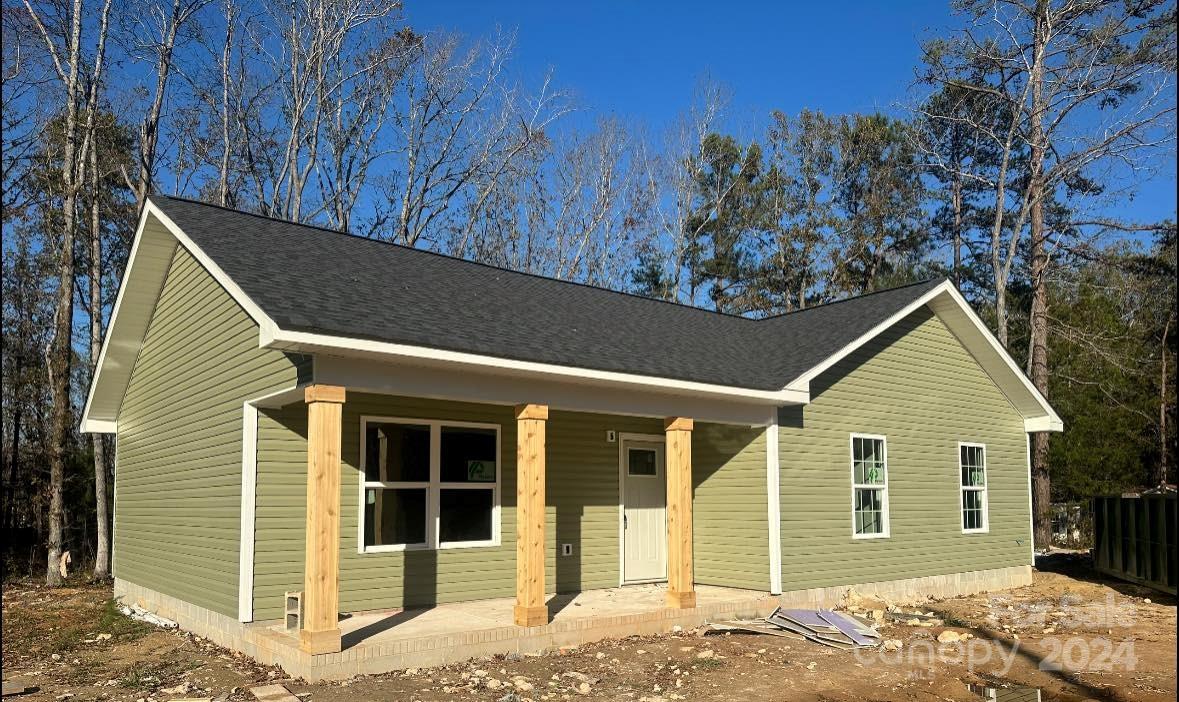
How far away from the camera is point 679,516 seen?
35.1 ft

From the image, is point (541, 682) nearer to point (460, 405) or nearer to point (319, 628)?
point (319, 628)

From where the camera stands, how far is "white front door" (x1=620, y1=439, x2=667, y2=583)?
12898mm

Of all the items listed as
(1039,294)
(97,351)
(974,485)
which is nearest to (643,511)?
(974,485)

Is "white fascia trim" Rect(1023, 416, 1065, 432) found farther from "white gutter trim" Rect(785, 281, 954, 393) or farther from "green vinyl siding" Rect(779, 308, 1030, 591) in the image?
"white gutter trim" Rect(785, 281, 954, 393)

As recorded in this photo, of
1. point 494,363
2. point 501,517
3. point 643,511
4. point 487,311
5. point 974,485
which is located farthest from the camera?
point 974,485

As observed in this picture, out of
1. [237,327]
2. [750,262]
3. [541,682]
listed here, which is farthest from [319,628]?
[750,262]

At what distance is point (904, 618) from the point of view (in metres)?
11.9

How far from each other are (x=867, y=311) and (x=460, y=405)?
22.8 ft

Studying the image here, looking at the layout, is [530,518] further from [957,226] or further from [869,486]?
[957,226]

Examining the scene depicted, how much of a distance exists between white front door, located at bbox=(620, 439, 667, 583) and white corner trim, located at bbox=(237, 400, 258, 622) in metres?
5.18

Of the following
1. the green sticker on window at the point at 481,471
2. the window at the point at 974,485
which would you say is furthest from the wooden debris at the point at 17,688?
the window at the point at 974,485

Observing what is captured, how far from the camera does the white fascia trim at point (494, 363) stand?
770 cm

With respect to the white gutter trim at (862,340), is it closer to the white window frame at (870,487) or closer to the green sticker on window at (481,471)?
the white window frame at (870,487)

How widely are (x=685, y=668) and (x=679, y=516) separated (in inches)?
91.5
